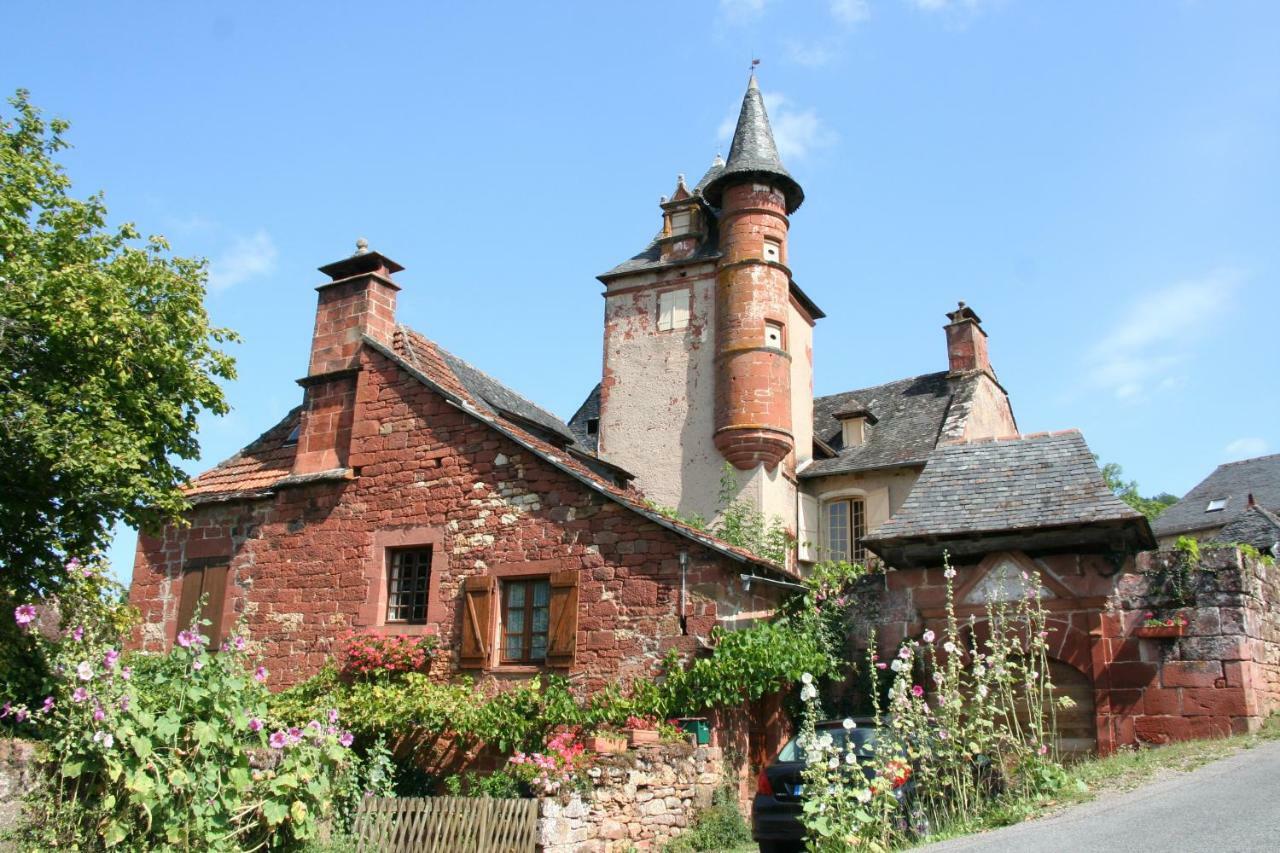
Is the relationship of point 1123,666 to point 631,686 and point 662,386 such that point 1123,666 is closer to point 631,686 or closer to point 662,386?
point 631,686

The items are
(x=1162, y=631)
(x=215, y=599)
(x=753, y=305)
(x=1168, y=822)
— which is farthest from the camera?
(x=753, y=305)

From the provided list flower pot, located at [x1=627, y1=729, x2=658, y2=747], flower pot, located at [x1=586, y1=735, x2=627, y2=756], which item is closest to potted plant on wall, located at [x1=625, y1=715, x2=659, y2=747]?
flower pot, located at [x1=627, y1=729, x2=658, y2=747]

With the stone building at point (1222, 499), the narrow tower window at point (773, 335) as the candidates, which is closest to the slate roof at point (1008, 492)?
the narrow tower window at point (773, 335)

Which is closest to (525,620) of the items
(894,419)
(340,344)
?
(340,344)

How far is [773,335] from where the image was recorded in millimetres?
22766

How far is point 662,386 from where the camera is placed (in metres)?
23.6

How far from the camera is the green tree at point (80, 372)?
1268 centimetres

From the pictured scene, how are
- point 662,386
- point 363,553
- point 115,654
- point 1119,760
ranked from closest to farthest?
point 115,654 < point 1119,760 < point 363,553 < point 662,386

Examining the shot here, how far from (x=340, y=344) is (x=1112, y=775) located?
12.3 meters

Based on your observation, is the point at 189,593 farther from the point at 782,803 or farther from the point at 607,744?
the point at 782,803

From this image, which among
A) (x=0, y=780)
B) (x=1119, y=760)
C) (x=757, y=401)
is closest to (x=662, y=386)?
(x=757, y=401)

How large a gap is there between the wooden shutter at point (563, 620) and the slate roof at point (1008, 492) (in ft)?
12.9

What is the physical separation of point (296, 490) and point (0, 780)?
7.47 m

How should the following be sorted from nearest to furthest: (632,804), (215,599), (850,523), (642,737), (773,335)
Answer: (632,804) < (642,737) < (215,599) < (773,335) < (850,523)
